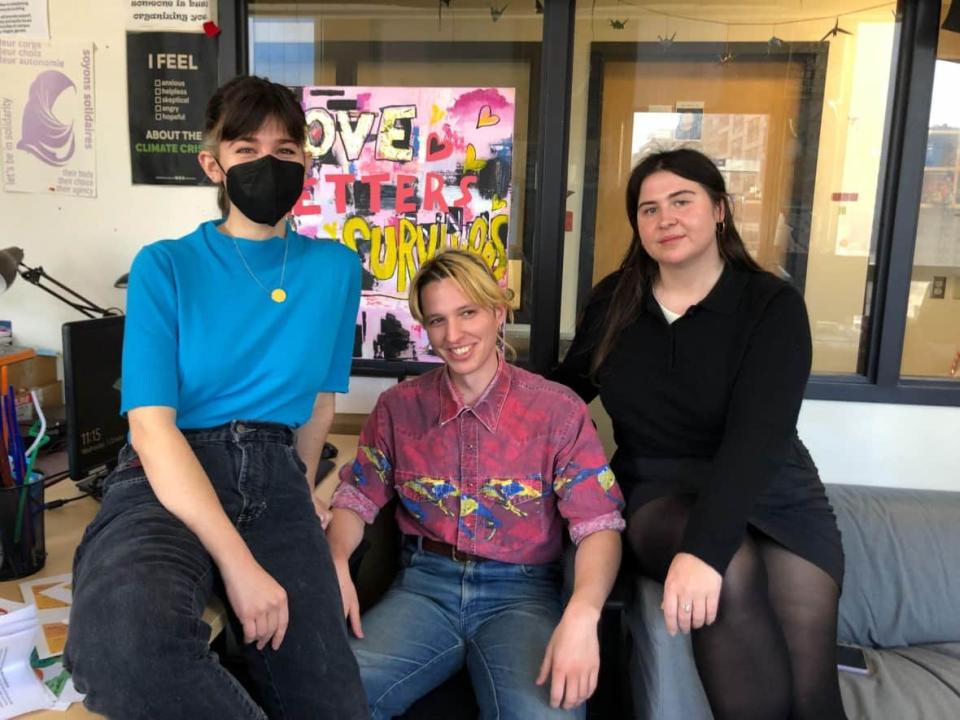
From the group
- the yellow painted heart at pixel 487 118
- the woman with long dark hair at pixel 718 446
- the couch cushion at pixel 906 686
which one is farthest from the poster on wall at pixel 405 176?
the couch cushion at pixel 906 686

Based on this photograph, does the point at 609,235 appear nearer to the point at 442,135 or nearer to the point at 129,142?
the point at 442,135

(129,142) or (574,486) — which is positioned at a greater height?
(129,142)

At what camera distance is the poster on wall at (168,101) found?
2174 mm

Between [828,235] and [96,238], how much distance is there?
2.40m

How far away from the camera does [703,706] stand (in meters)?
1.42

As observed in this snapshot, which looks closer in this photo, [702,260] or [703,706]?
[703,706]

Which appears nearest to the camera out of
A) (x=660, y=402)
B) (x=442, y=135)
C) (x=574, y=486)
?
(x=574, y=486)

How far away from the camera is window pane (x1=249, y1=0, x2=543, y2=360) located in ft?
7.31

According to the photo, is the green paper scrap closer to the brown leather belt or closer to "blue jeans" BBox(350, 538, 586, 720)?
"blue jeans" BBox(350, 538, 586, 720)

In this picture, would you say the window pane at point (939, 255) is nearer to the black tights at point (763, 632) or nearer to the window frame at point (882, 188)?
the window frame at point (882, 188)

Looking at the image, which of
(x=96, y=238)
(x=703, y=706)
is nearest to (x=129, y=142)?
(x=96, y=238)

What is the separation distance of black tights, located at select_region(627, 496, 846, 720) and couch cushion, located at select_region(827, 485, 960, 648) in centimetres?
51

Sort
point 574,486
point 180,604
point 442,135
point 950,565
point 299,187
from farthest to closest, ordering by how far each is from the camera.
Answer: point 442,135, point 950,565, point 574,486, point 299,187, point 180,604

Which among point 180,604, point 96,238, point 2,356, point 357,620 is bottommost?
point 357,620
